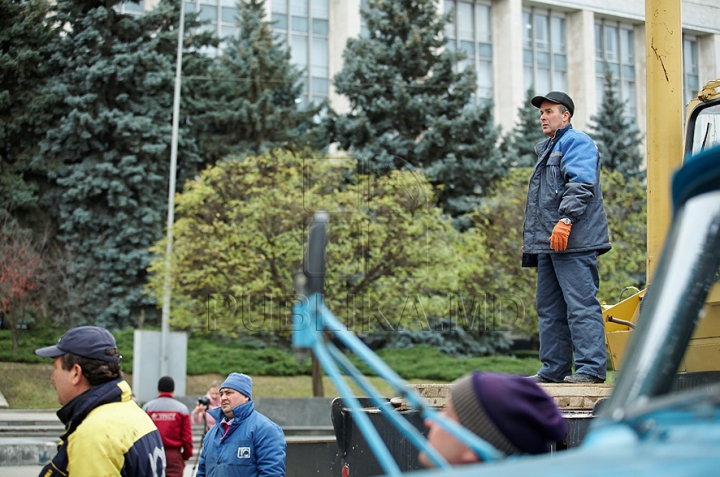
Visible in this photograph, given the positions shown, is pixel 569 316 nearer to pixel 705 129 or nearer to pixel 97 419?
pixel 705 129

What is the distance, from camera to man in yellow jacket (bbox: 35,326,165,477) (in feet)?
11.4

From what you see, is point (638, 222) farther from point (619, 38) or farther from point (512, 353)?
point (619, 38)

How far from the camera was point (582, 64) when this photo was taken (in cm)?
5288

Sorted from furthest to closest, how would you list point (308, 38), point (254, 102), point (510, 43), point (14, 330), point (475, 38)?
point (475, 38)
point (510, 43)
point (308, 38)
point (254, 102)
point (14, 330)

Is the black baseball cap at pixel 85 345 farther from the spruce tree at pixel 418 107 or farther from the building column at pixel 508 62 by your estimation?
the building column at pixel 508 62

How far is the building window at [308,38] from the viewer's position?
48.2 meters

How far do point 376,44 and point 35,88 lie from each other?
13957mm

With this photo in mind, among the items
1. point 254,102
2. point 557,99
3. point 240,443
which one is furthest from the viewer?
point 254,102

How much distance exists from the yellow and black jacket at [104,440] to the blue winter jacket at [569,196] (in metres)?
3.39

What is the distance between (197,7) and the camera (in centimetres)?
4603

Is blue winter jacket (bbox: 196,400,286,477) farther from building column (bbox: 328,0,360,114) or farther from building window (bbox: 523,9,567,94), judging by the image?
building window (bbox: 523,9,567,94)

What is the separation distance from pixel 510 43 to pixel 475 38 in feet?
6.69

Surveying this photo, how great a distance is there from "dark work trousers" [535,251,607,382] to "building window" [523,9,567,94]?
48.3 m

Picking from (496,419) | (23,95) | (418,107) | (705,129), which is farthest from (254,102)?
(496,419)
